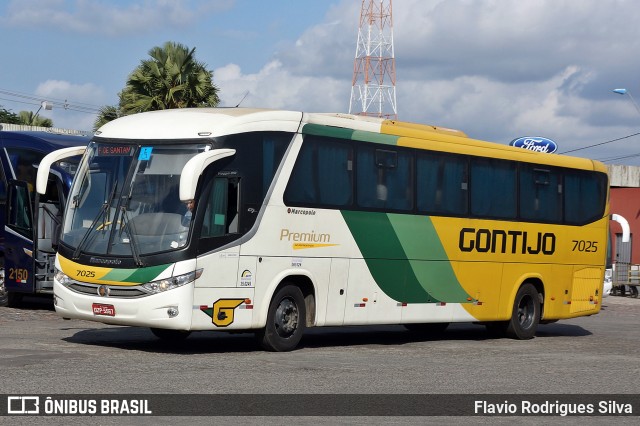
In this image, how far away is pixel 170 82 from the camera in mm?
42781

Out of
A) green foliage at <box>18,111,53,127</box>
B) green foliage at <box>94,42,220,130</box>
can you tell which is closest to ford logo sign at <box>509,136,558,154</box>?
green foliage at <box>94,42,220,130</box>

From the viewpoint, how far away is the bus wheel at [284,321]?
54.2ft

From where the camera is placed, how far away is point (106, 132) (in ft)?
54.6

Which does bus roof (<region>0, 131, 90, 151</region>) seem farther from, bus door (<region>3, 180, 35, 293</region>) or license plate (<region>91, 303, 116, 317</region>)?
license plate (<region>91, 303, 116, 317</region>)

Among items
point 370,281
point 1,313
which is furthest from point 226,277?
point 1,313

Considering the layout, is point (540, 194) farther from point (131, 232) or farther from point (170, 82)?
point (170, 82)

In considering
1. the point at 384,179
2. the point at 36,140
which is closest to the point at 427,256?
the point at 384,179

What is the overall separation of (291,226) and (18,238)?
29.5ft

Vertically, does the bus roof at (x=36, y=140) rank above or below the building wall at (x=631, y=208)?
below

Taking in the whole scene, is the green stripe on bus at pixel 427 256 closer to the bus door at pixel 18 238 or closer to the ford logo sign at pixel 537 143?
the bus door at pixel 18 238

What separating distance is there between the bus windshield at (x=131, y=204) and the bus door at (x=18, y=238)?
7.62 metres

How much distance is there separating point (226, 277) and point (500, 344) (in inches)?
260

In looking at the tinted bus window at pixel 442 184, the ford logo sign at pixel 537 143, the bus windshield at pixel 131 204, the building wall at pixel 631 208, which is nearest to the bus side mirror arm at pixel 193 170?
the bus windshield at pixel 131 204

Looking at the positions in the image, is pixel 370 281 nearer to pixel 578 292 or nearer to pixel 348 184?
pixel 348 184
